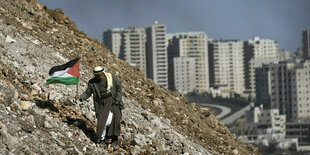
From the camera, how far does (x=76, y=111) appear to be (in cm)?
1592

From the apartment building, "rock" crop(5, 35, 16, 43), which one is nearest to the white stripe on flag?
"rock" crop(5, 35, 16, 43)

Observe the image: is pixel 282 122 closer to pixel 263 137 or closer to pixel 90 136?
pixel 263 137

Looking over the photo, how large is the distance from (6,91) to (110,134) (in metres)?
2.24

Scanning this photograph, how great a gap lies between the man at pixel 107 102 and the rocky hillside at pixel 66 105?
→ 0.37m

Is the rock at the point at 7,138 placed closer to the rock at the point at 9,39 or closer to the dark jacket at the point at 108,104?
the dark jacket at the point at 108,104

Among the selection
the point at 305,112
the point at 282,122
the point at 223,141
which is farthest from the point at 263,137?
the point at 223,141

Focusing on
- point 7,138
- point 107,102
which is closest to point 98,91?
point 107,102

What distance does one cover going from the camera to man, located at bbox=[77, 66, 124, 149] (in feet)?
47.4

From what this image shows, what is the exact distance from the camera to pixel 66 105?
16.0m

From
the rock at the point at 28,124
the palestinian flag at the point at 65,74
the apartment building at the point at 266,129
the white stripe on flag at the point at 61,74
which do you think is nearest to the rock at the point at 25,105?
the rock at the point at 28,124

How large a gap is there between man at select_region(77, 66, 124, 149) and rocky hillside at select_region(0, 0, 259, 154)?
0.37m

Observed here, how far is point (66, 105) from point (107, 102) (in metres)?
1.78

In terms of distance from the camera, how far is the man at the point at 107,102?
47.4 ft

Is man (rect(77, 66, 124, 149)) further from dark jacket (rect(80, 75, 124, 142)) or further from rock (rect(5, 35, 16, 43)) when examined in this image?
rock (rect(5, 35, 16, 43))
